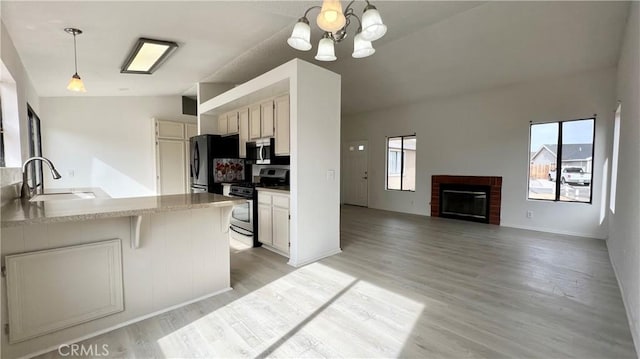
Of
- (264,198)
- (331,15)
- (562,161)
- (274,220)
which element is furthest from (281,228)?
(562,161)

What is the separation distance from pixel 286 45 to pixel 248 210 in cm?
247

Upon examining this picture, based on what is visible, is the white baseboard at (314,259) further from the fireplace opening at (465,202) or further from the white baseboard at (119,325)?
the fireplace opening at (465,202)

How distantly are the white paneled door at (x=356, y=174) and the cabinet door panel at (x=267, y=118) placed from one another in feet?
14.0

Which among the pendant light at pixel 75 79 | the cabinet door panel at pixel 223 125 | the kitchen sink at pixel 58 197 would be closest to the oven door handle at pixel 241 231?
the kitchen sink at pixel 58 197

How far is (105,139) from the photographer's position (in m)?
5.91

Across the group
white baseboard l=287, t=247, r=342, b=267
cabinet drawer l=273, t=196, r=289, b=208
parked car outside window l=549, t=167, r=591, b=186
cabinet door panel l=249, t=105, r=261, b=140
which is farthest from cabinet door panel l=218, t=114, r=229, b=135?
parked car outside window l=549, t=167, r=591, b=186

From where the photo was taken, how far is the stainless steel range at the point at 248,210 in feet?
13.1

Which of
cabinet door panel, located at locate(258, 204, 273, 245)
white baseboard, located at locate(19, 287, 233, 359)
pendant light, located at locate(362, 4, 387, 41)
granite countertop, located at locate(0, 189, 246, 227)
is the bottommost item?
white baseboard, located at locate(19, 287, 233, 359)

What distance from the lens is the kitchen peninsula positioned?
1648 millimetres

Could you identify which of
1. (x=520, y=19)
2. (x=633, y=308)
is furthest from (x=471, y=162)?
(x=633, y=308)

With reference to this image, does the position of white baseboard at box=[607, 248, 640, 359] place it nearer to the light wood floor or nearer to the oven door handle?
the light wood floor

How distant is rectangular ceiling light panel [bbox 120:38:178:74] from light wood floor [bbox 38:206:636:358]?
279 cm

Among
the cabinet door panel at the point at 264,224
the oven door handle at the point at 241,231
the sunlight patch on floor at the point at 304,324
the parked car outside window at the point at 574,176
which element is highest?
the parked car outside window at the point at 574,176

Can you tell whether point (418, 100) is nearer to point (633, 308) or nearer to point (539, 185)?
point (539, 185)
